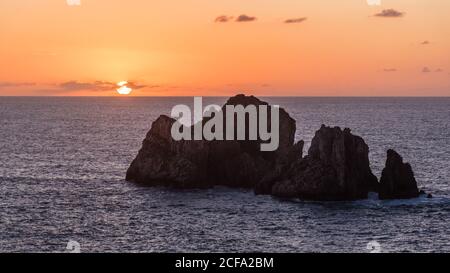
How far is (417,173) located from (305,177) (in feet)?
126

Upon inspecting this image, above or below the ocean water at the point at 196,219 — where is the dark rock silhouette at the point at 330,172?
above

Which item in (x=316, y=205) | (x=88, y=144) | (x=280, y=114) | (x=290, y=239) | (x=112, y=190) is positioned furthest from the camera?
(x=88, y=144)

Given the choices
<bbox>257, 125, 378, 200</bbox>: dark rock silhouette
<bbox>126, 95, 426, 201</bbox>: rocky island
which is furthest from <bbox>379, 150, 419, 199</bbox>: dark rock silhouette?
<bbox>257, 125, 378, 200</bbox>: dark rock silhouette

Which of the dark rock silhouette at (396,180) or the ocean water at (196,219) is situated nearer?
the ocean water at (196,219)

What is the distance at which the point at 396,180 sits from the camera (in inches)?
3681

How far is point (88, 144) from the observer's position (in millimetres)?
187125

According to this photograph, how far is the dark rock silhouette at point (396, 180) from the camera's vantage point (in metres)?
92.5

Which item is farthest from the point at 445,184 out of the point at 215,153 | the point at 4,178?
the point at 4,178

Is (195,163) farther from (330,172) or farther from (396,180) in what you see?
(396,180)

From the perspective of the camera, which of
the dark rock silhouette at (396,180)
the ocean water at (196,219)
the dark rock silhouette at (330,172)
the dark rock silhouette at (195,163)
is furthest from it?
the dark rock silhouette at (195,163)

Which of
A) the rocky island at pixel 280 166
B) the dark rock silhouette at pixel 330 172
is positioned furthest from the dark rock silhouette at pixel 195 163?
the dark rock silhouette at pixel 330 172

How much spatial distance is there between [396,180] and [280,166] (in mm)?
16322

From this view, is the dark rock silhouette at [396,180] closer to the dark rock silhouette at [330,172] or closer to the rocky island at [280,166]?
the rocky island at [280,166]
